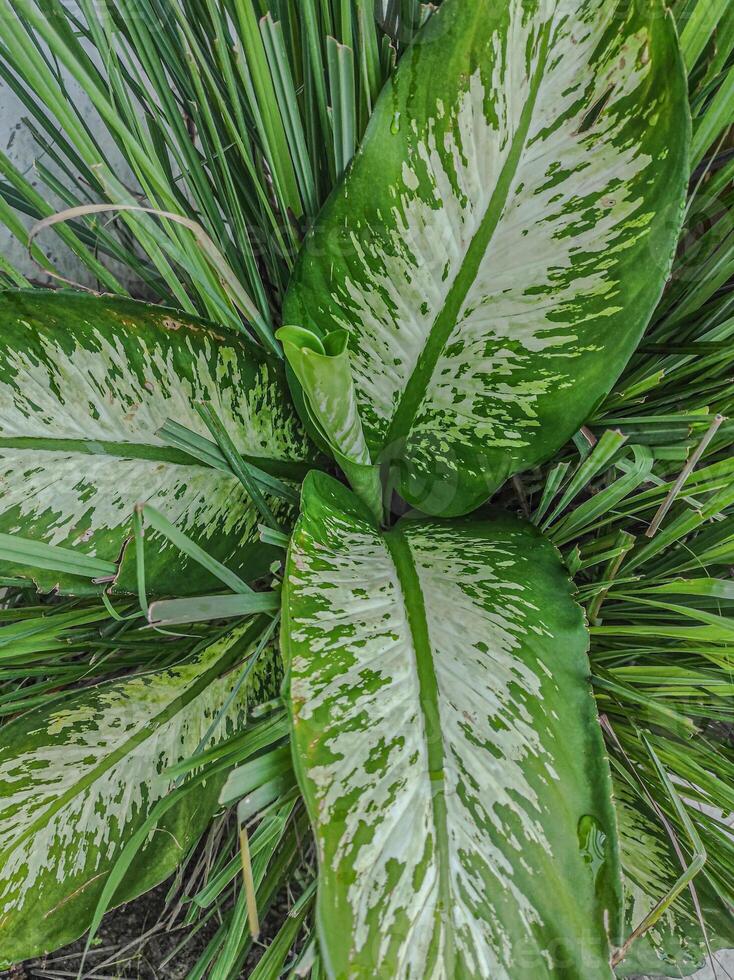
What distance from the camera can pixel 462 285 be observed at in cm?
35

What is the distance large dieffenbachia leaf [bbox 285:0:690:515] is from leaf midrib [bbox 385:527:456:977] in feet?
0.31

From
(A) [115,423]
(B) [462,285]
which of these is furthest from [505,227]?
(A) [115,423]

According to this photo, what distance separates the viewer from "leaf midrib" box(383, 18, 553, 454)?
294mm

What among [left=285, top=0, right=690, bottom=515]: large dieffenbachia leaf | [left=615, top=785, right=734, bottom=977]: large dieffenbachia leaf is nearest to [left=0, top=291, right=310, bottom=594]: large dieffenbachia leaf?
[left=285, top=0, right=690, bottom=515]: large dieffenbachia leaf

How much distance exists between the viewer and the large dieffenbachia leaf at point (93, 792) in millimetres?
349

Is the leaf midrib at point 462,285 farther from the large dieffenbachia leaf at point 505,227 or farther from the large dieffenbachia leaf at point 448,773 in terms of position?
the large dieffenbachia leaf at point 448,773

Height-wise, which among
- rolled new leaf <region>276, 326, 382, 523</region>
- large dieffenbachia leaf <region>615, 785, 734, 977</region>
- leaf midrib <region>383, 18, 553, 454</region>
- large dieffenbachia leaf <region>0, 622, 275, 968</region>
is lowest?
large dieffenbachia leaf <region>615, 785, 734, 977</region>

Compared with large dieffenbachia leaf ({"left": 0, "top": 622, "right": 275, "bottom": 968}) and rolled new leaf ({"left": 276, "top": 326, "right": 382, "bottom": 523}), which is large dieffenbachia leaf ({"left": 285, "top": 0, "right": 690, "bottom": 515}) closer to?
rolled new leaf ({"left": 276, "top": 326, "right": 382, "bottom": 523})

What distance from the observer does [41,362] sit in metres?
0.33

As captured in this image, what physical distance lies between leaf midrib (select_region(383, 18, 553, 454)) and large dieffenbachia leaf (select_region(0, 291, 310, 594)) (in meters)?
0.09

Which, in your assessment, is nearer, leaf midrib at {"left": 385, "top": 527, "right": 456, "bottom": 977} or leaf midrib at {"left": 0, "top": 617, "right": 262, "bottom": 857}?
leaf midrib at {"left": 385, "top": 527, "right": 456, "bottom": 977}

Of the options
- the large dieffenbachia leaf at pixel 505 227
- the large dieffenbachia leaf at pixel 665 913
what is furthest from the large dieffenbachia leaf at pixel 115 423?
the large dieffenbachia leaf at pixel 665 913

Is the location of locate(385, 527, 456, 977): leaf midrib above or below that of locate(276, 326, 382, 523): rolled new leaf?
below

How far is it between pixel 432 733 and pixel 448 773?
0.05ft
